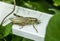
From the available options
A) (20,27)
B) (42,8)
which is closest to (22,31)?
(20,27)

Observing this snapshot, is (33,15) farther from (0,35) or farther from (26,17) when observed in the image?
(0,35)

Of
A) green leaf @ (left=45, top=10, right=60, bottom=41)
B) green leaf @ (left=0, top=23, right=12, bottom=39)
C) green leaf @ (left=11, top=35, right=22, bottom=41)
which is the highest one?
green leaf @ (left=45, top=10, right=60, bottom=41)

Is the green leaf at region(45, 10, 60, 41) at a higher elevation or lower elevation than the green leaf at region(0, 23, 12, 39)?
higher

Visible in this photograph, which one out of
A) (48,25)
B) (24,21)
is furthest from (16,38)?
(48,25)

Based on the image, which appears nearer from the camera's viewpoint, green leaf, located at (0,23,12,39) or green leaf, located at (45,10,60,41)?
green leaf, located at (45,10,60,41)

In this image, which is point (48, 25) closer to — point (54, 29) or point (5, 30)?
point (54, 29)

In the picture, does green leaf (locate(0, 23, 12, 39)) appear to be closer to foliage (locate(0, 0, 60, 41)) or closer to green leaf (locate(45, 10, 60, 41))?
foliage (locate(0, 0, 60, 41))

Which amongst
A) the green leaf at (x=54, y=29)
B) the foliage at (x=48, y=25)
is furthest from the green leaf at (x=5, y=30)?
the green leaf at (x=54, y=29)

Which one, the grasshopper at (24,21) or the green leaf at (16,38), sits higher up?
the grasshopper at (24,21)

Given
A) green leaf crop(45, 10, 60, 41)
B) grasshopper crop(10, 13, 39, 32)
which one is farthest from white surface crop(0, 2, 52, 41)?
green leaf crop(45, 10, 60, 41)

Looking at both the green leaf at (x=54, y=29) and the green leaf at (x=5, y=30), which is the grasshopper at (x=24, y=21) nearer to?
the green leaf at (x=5, y=30)
